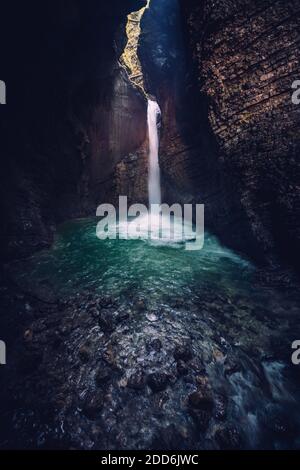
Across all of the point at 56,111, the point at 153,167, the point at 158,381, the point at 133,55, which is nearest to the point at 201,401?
the point at 158,381

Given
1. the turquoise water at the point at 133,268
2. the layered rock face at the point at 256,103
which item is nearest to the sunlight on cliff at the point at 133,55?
the layered rock face at the point at 256,103

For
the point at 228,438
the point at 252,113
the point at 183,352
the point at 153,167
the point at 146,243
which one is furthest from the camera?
the point at 153,167

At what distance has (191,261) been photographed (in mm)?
7746

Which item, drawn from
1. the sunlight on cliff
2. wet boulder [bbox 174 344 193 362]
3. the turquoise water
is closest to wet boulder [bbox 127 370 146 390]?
wet boulder [bbox 174 344 193 362]

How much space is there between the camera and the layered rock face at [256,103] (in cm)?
624

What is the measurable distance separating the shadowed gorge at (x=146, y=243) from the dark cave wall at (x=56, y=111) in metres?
0.06

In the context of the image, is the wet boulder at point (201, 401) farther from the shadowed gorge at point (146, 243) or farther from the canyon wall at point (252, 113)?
the canyon wall at point (252, 113)

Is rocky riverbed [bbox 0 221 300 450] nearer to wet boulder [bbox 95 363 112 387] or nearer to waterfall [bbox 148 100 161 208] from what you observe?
wet boulder [bbox 95 363 112 387]

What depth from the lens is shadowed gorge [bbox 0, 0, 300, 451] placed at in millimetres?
3652

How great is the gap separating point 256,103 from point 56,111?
21.0 ft

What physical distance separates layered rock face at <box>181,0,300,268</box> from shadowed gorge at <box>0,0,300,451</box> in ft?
0.12

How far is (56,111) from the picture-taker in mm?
9352

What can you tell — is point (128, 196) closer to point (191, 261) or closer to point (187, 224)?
point (187, 224)

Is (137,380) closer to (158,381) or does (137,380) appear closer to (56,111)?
(158,381)
